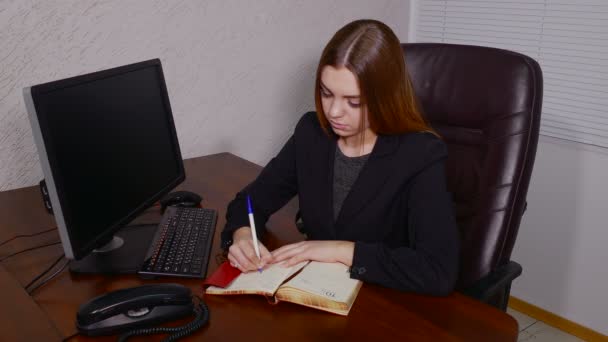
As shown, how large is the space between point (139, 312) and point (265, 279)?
0.23 meters

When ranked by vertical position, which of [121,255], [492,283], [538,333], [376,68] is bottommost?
[538,333]

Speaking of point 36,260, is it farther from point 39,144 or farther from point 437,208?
point 437,208

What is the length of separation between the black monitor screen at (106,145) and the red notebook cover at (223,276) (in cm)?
22

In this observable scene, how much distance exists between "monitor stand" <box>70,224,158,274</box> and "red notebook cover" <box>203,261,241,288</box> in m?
0.16

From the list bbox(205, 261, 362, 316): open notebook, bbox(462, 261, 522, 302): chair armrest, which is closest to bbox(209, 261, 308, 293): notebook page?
bbox(205, 261, 362, 316): open notebook

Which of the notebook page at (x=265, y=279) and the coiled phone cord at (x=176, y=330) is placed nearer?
the coiled phone cord at (x=176, y=330)

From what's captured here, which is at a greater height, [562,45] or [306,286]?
[562,45]

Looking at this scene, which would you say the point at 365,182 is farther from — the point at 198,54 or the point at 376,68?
the point at 198,54

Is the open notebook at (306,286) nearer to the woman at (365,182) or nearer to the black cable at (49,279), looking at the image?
the woman at (365,182)

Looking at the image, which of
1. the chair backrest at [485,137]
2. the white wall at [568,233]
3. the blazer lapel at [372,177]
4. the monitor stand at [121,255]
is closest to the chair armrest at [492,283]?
the chair backrest at [485,137]

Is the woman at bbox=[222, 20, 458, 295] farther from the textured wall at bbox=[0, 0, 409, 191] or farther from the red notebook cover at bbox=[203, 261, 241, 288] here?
the textured wall at bbox=[0, 0, 409, 191]

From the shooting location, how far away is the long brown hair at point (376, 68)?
3.68 ft

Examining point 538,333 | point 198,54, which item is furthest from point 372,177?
point 538,333

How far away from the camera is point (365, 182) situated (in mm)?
1230
